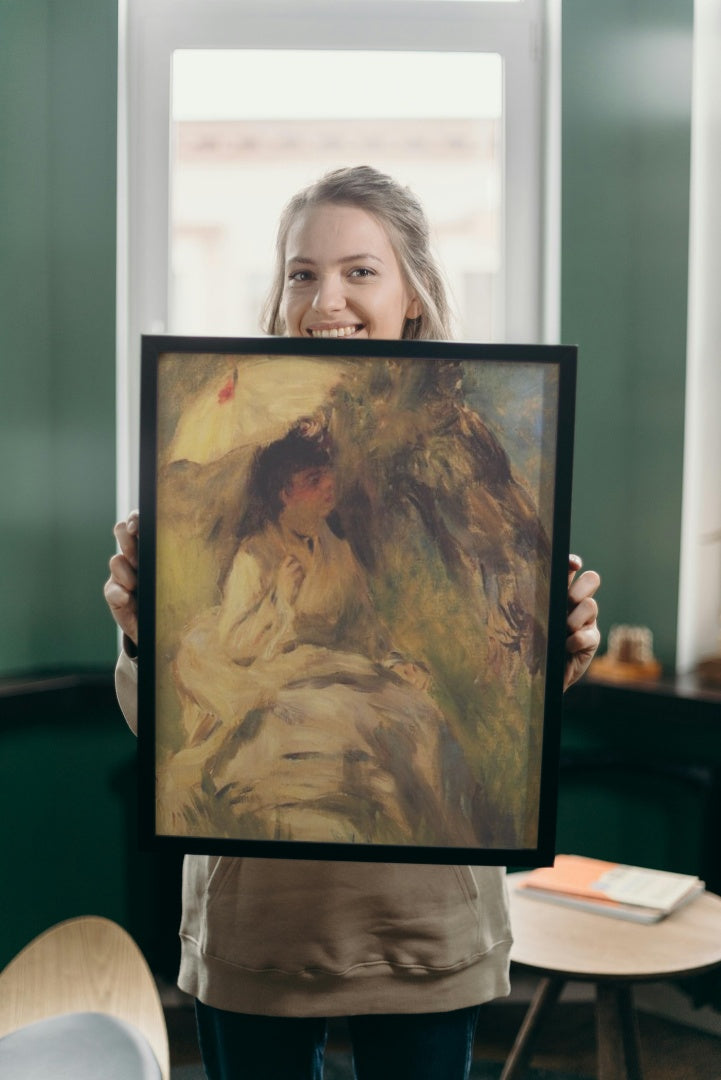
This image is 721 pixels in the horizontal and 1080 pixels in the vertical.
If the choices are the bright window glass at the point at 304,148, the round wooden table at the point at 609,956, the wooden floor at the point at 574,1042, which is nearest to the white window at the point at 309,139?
the bright window glass at the point at 304,148

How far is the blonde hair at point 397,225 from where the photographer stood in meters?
1.17

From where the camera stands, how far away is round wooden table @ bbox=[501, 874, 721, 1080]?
162cm

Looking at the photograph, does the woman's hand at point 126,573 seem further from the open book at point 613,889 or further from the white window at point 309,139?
the white window at point 309,139

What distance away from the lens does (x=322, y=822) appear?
973 millimetres

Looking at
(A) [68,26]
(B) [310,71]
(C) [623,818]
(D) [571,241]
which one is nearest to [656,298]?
(D) [571,241]

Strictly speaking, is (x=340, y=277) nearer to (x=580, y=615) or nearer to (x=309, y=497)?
(x=309, y=497)

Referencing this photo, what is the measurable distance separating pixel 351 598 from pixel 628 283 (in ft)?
6.26

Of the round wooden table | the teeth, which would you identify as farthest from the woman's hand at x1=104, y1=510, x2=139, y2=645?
the round wooden table

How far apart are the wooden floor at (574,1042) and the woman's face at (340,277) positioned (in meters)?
1.94

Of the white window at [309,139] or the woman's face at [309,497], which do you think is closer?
the woman's face at [309,497]

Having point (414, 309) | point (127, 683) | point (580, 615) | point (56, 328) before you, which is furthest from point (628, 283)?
point (127, 683)

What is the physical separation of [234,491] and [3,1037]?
0.51 m

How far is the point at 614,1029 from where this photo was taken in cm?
170

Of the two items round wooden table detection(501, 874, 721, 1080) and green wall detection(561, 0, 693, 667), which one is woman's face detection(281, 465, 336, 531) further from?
green wall detection(561, 0, 693, 667)
